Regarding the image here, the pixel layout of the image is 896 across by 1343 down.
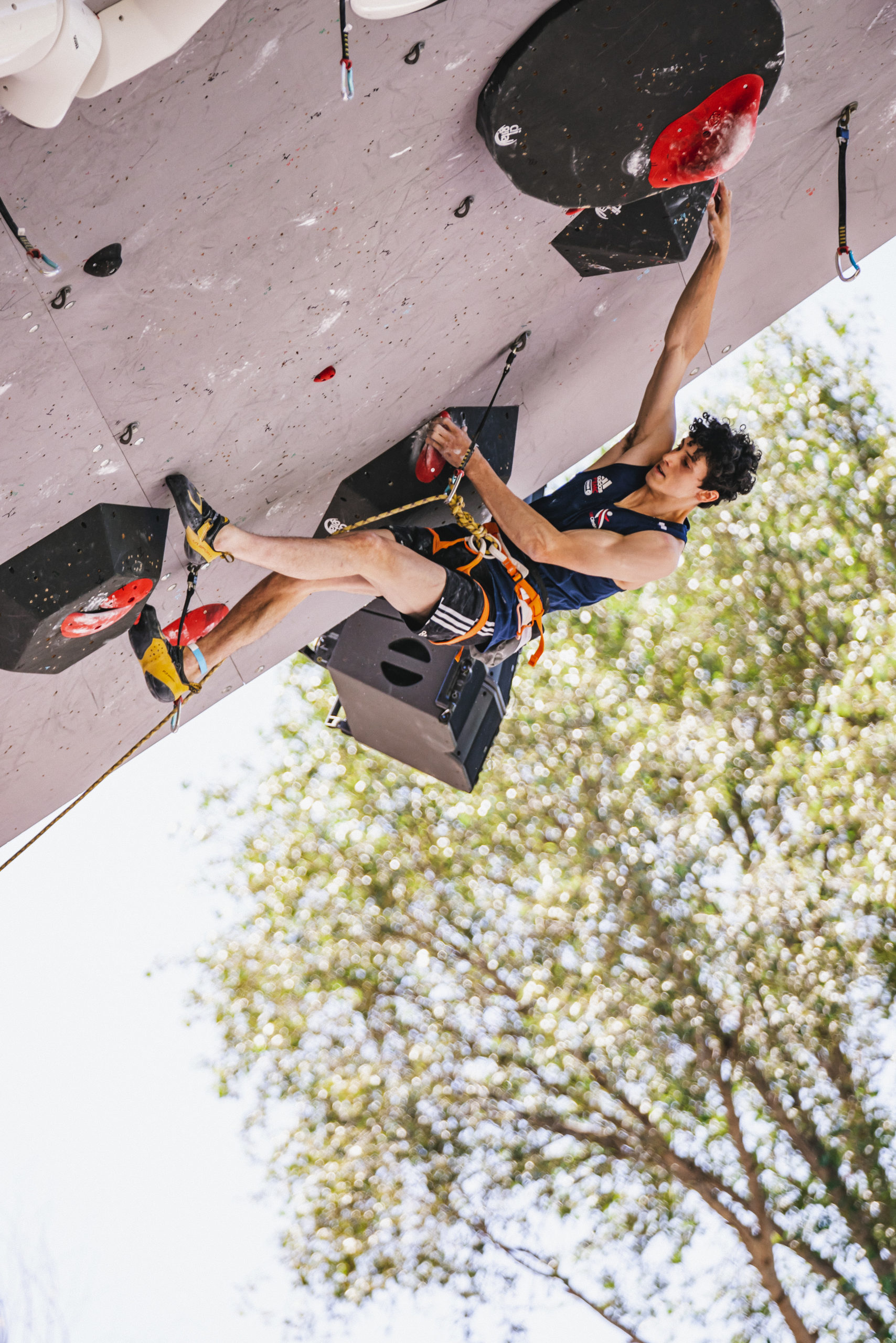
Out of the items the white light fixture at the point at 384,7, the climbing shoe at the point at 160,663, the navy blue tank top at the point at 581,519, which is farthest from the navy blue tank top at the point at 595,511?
the white light fixture at the point at 384,7

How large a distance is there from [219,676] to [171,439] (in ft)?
3.70

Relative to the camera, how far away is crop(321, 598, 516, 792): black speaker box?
12.3ft

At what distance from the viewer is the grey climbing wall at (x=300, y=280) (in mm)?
1730

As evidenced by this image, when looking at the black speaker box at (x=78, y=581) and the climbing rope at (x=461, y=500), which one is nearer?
the black speaker box at (x=78, y=581)

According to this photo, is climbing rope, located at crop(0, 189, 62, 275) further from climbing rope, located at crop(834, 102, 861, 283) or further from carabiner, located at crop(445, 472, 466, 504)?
climbing rope, located at crop(834, 102, 861, 283)

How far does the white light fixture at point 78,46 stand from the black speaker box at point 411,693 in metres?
2.35

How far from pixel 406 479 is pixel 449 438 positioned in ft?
0.59

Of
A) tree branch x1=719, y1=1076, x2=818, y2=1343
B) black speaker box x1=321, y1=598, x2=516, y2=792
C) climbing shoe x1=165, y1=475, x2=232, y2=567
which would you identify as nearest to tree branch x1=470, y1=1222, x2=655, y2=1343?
tree branch x1=719, y1=1076, x2=818, y2=1343

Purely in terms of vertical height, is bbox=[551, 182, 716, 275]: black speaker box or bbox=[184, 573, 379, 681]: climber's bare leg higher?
bbox=[551, 182, 716, 275]: black speaker box

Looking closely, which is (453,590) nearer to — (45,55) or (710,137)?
(710,137)

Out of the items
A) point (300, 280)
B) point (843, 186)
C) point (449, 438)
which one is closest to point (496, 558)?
point (449, 438)

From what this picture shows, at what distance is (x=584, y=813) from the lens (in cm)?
820

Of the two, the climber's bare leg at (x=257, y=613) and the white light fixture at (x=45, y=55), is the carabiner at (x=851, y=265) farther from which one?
the white light fixture at (x=45, y=55)

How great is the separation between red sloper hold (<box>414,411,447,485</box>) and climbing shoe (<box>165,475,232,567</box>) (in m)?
0.76
